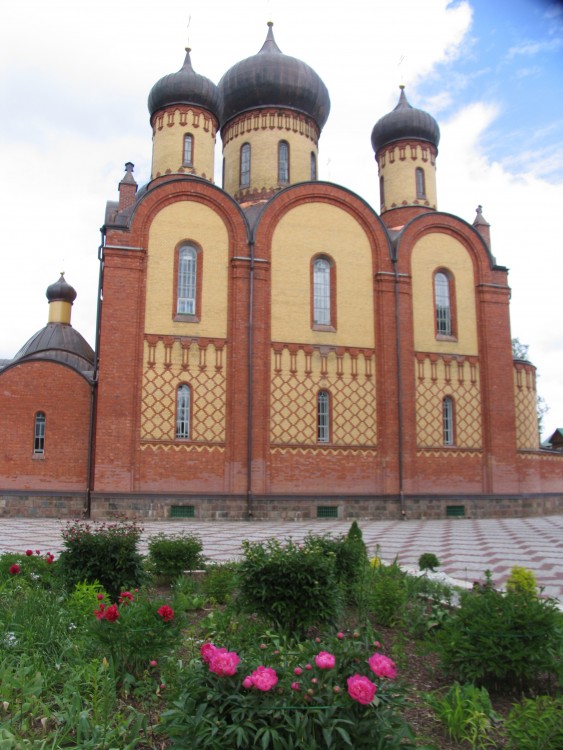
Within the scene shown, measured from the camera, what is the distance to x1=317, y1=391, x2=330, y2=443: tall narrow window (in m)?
19.2

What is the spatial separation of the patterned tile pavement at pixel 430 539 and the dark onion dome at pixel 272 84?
1474cm

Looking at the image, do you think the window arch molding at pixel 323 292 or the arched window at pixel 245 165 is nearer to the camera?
the window arch molding at pixel 323 292

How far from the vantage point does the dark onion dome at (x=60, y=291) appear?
82.5 feet

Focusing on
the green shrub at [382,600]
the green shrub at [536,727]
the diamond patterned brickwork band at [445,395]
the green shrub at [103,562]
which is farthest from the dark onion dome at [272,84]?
the green shrub at [536,727]

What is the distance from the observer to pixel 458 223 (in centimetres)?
2169

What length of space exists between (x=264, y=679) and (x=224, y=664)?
0.20 meters

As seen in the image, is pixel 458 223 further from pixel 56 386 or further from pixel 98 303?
pixel 56 386

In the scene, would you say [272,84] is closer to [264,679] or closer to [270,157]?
[270,157]

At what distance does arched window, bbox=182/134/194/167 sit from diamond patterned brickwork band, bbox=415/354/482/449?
963 centimetres

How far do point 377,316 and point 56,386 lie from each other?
9592 mm

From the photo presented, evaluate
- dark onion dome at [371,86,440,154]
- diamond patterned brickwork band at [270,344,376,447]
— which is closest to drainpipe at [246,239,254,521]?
diamond patterned brickwork band at [270,344,376,447]

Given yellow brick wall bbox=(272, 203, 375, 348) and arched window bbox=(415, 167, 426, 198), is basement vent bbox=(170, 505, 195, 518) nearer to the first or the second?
yellow brick wall bbox=(272, 203, 375, 348)

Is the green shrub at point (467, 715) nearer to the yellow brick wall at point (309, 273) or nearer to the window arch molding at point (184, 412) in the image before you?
the window arch molding at point (184, 412)

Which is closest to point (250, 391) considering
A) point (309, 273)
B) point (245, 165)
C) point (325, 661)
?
point (309, 273)
